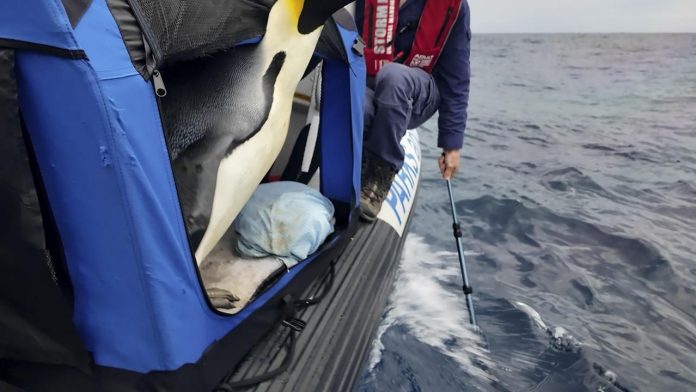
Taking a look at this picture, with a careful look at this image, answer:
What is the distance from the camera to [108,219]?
0.99 meters

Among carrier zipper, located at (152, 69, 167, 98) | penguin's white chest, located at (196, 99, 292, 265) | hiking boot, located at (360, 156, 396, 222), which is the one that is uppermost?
carrier zipper, located at (152, 69, 167, 98)

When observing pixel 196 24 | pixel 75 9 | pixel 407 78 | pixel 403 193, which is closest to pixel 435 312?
pixel 403 193

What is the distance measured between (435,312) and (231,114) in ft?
6.22

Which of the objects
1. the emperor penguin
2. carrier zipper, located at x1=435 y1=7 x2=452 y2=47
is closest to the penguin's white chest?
the emperor penguin

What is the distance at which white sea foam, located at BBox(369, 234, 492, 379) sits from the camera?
94.8 inches

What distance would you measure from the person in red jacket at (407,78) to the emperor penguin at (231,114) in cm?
86

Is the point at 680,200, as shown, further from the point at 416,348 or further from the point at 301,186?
the point at 301,186

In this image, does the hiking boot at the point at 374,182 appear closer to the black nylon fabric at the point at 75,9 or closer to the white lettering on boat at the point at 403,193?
the white lettering on boat at the point at 403,193

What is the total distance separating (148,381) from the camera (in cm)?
111

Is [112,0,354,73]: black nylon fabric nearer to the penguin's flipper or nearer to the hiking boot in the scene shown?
the penguin's flipper

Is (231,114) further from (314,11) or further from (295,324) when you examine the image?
(295,324)

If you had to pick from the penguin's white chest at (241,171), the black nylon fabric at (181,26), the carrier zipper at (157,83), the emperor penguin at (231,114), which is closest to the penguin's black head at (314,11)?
the emperor penguin at (231,114)

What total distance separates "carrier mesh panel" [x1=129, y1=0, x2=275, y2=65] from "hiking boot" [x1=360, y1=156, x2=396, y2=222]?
3.82ft

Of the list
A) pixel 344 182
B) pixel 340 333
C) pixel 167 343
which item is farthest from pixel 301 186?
pixel 167 343
